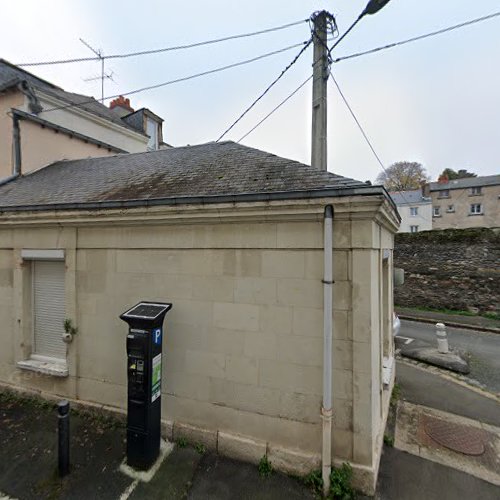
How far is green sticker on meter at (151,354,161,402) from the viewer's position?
3.77 metres

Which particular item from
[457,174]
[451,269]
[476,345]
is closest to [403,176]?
[457,174]

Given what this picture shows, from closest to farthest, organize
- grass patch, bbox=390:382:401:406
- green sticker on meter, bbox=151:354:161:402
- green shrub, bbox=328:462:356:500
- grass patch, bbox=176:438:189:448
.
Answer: green shrub, bbox=328:462:356:500
green sticker on meter, bbox=151:354:161:402
grass patch, bbox=176:438:189:448
grass patch, bbox=390:382:401:406

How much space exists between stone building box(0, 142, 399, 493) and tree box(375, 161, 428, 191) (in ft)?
140

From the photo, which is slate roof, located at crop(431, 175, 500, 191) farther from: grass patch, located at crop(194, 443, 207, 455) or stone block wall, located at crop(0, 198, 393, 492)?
grass patch, located at crop(194, 443, 207, 455)

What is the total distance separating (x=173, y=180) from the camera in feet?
17.0

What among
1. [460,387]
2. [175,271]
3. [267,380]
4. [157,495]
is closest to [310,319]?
[267,380]

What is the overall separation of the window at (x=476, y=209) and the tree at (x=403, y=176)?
34.4 ft

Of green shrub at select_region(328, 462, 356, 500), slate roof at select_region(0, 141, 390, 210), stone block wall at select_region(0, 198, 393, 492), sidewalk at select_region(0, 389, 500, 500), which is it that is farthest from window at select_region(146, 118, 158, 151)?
green shrub at select_region(328, 462, 356, 500)

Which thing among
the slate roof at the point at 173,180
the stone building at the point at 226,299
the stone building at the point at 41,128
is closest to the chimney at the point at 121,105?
the stone building at the point at 41,128

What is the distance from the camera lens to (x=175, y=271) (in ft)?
14.0

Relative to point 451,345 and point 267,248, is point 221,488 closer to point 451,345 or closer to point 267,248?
point 267,248

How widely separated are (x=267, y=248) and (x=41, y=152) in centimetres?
813

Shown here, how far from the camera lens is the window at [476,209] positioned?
3153cm

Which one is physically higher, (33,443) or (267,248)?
(267,248)
